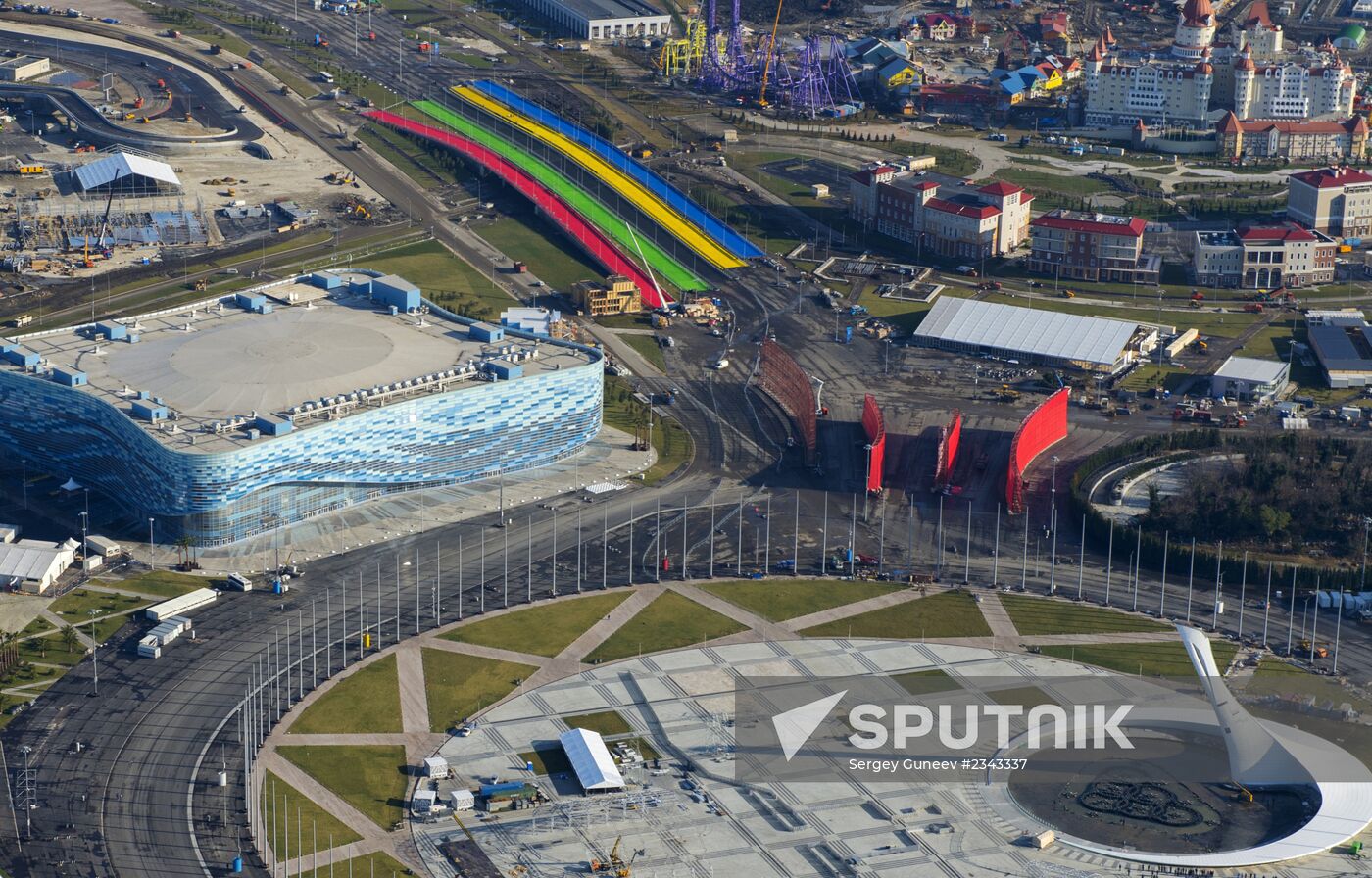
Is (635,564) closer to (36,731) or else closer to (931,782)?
(931,782)

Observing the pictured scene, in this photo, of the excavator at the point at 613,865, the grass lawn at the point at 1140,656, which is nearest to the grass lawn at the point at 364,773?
the excavator at the point at 613,865

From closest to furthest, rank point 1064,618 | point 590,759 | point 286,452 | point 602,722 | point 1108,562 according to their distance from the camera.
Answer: point 590,759 → point 602,722 → point 1064,618 → point 1108,562 → point 286,452

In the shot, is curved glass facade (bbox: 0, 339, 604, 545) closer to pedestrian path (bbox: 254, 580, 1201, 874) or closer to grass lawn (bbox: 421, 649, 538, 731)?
pedestrian path (bbox: 254, 580, 1201, 874)

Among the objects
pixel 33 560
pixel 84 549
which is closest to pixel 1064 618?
pixel 84 549

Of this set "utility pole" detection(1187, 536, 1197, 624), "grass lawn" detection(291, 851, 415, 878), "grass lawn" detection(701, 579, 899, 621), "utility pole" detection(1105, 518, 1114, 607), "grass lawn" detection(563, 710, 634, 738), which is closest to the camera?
"grass lawn" detection(291, 851, 415, 878)

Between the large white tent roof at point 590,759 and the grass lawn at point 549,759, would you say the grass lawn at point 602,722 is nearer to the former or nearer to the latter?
the large white tent roof at point 590,759

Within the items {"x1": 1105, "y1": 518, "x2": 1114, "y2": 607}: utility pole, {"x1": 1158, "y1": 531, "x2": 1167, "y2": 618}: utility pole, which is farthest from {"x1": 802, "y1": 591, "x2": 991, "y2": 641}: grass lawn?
{"x1": 1158, "y1": 531, "x2": 1167, "y2": 618}: utility pole

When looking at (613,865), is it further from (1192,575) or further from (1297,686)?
(1192,575)
